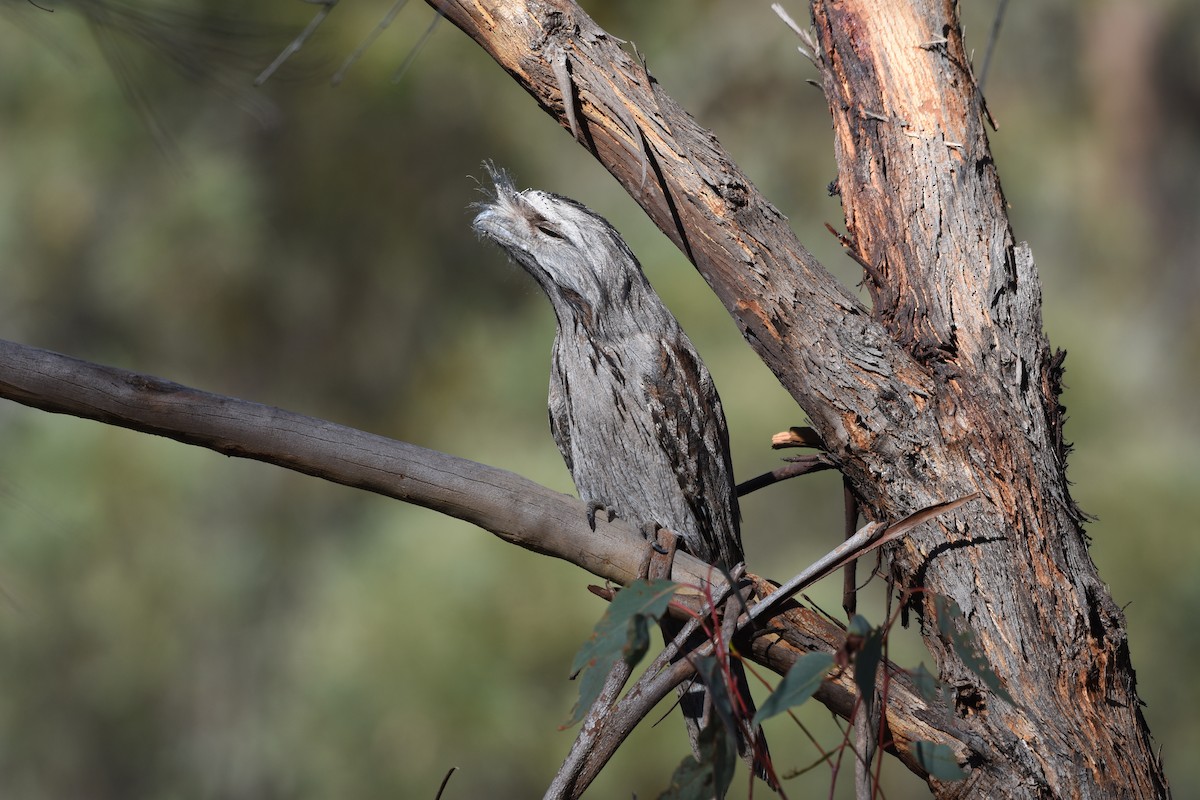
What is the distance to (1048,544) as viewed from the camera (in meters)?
1.33

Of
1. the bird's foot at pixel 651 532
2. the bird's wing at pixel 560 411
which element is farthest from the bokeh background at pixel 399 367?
the bird's foot at pixel 651 532

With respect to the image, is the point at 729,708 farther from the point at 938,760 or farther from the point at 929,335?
the point at 929,335

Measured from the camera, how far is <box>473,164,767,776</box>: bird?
189 centimetres

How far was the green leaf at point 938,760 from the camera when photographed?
115cm

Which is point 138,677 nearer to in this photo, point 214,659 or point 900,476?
point 214,659

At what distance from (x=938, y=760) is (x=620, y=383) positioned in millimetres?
993

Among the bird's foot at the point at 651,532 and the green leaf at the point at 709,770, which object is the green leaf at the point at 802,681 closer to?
the green leaf at the point at 709,770

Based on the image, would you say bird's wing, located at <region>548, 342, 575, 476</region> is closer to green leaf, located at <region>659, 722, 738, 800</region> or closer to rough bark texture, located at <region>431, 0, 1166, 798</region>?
rough bark texture, located at <region>431, 0, 1166, 798</region>

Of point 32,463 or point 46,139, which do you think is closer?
point 32,463

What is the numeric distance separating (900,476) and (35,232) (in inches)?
268

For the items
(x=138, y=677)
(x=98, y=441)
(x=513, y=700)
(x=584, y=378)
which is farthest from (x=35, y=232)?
(x=584, y=378)

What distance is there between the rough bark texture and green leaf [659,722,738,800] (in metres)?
0.42

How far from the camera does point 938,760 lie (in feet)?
3.87

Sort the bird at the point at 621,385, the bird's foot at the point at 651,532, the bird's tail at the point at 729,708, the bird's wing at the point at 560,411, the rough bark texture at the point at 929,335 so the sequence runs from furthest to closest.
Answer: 1. the bird's wing at the point at 560,411
2. the bird at the point at 621,385
3. the bird's foot at the point at 651,532
4. the rough bark texture at the point at 929,335
5. the bird's tail at the point at 729,708
